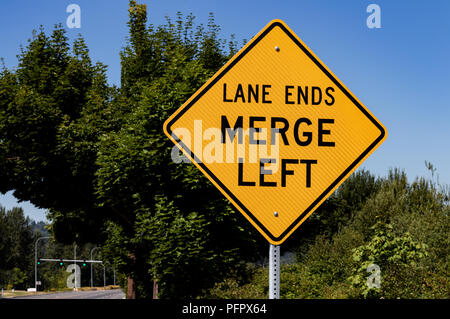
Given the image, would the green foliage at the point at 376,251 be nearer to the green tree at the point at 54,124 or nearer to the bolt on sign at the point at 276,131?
the green tree at the point at 54,124

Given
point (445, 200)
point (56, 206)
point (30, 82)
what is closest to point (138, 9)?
point (30, 82)

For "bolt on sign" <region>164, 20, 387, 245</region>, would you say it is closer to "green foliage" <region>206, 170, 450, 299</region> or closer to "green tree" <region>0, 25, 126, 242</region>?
"green foliage" <region>206, 170, 450, 299</region>

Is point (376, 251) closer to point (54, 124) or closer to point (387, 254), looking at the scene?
point (387, 254)

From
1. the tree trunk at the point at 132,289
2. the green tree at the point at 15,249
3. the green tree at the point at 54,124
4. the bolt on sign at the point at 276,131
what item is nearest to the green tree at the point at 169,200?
the green tree at the point at 54,124

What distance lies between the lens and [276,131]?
388cm

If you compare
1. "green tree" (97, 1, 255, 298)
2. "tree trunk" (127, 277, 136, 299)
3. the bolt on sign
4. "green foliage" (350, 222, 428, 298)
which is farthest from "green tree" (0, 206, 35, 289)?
the bolt on sign

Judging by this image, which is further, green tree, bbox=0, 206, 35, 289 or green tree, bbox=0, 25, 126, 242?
green tree, bbox=0, 206, 35, 289

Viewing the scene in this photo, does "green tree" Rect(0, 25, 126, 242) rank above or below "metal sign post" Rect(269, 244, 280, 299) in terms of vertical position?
above

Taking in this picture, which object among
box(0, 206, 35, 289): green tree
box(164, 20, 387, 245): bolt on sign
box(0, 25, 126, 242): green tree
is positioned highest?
box(0, 25, 126, 242): green tree

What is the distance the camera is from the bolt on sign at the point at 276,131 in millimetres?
3842

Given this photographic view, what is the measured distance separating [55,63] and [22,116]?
400 cm

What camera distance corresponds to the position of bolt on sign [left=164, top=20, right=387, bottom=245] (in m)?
3.84
